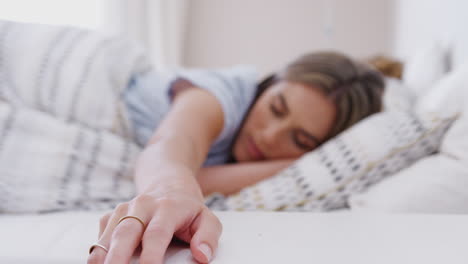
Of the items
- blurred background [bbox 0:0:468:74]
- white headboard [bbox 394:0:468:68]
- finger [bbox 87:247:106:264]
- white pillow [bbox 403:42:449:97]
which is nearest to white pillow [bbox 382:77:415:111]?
white pillow [bbox 403:42:449:97]

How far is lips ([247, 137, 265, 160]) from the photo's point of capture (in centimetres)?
107

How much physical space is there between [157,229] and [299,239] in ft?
0.46

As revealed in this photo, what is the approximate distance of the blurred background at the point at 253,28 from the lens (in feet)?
8.82

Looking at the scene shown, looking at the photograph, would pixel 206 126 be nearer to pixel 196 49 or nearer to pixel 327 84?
pixel 327 84

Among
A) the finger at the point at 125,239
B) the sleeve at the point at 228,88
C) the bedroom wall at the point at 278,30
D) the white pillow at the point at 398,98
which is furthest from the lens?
the bedroom wall at the point at 278,30

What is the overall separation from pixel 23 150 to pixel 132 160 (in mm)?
207

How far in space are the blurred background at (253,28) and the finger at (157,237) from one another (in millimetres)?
2153

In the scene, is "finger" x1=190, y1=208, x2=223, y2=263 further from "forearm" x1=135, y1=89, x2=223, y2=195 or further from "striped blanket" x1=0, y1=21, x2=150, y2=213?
"striped blanket" x1=0, y1=21, x2=150, y2=213

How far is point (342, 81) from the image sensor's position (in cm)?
108

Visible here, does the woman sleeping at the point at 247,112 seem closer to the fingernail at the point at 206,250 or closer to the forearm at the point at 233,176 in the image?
the forearm at the point at 233,176

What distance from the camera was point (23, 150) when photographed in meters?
→ 0.72

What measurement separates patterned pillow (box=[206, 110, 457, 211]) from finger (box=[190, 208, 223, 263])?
0.34 meters

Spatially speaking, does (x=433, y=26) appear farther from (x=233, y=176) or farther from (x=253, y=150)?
(x=233, y=176)

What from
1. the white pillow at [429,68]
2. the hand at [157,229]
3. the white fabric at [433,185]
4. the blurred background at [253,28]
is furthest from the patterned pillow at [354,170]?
the blurred background at [253,28]
